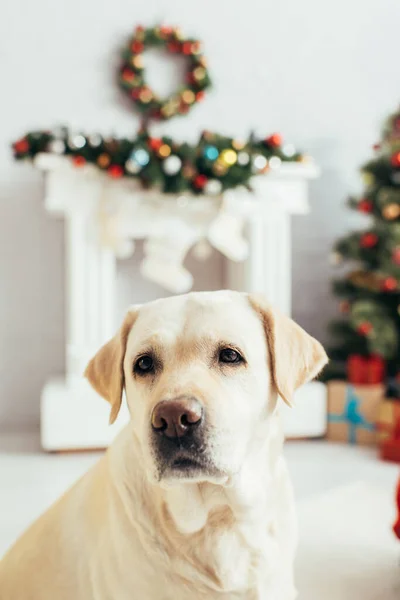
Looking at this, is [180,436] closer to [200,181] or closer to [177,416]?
[177,416]

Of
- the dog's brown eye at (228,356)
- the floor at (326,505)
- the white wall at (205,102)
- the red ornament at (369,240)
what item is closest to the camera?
the dog's brown eye at (228,356)

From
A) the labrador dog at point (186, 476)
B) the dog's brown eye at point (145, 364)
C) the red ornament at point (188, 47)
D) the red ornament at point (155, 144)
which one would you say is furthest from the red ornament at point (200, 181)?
the dog's brown eye at point (145, 364)

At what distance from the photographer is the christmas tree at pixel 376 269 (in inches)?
124

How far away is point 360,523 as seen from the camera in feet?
7.16

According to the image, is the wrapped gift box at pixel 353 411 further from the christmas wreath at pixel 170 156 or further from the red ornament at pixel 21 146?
the red ornament at pixel 21 146

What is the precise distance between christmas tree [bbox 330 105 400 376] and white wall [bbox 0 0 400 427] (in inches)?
15.9

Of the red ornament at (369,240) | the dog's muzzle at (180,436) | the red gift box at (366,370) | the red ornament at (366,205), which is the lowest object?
the red gift box at (366,370)

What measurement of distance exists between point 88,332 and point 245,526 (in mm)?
2122

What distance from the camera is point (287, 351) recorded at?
3.98ft

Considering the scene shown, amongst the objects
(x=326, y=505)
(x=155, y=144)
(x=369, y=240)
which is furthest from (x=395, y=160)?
(x=326, y=505)

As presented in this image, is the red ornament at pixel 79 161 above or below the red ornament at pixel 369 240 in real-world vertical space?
above

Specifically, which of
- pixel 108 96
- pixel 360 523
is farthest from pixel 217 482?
pixel 108 96

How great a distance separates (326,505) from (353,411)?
961 millimetres

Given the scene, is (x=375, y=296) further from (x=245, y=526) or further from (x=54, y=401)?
(x=245, y=526)
